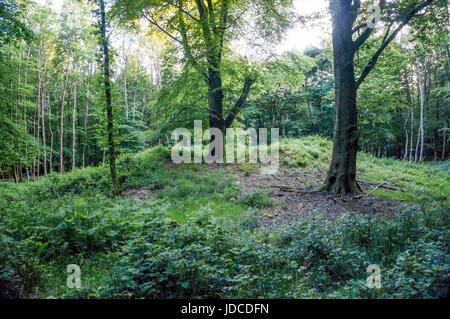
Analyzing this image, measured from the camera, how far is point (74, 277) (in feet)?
10.9

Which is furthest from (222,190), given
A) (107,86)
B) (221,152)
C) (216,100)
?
(107,86)

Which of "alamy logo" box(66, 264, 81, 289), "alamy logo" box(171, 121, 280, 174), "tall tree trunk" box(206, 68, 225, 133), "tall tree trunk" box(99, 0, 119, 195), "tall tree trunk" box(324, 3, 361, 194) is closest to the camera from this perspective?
"alamy logo" box(66, 264, 81, 289)

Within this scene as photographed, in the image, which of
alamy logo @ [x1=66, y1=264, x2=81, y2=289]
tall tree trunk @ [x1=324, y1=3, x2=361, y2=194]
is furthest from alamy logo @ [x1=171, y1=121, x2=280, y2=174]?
alamy logo @ [x1=66, y1=264, x2=81, y2=289]

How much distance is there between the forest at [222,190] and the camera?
307cm

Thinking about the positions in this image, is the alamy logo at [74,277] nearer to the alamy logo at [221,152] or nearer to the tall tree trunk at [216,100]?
the alamy logo at [221,152]

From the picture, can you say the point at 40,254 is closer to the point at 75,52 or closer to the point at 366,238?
the point at 366,238

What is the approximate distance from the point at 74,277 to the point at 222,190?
21.9 feet

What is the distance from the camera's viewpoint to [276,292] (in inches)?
111

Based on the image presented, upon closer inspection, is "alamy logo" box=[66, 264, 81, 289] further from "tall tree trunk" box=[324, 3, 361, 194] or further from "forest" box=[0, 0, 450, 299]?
"tall tree trunk" box=[324, 3, 361, 194]

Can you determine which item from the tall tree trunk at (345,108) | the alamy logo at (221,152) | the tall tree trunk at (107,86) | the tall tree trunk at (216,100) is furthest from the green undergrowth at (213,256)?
the tall tree trunk at (216,100)

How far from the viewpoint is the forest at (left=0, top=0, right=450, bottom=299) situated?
121 inches

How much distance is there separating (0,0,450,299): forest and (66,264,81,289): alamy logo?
0.08m

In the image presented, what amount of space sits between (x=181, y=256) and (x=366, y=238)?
3.66 m

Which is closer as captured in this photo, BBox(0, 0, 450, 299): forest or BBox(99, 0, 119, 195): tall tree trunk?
BBox(0, 0, 450, 299): forest
